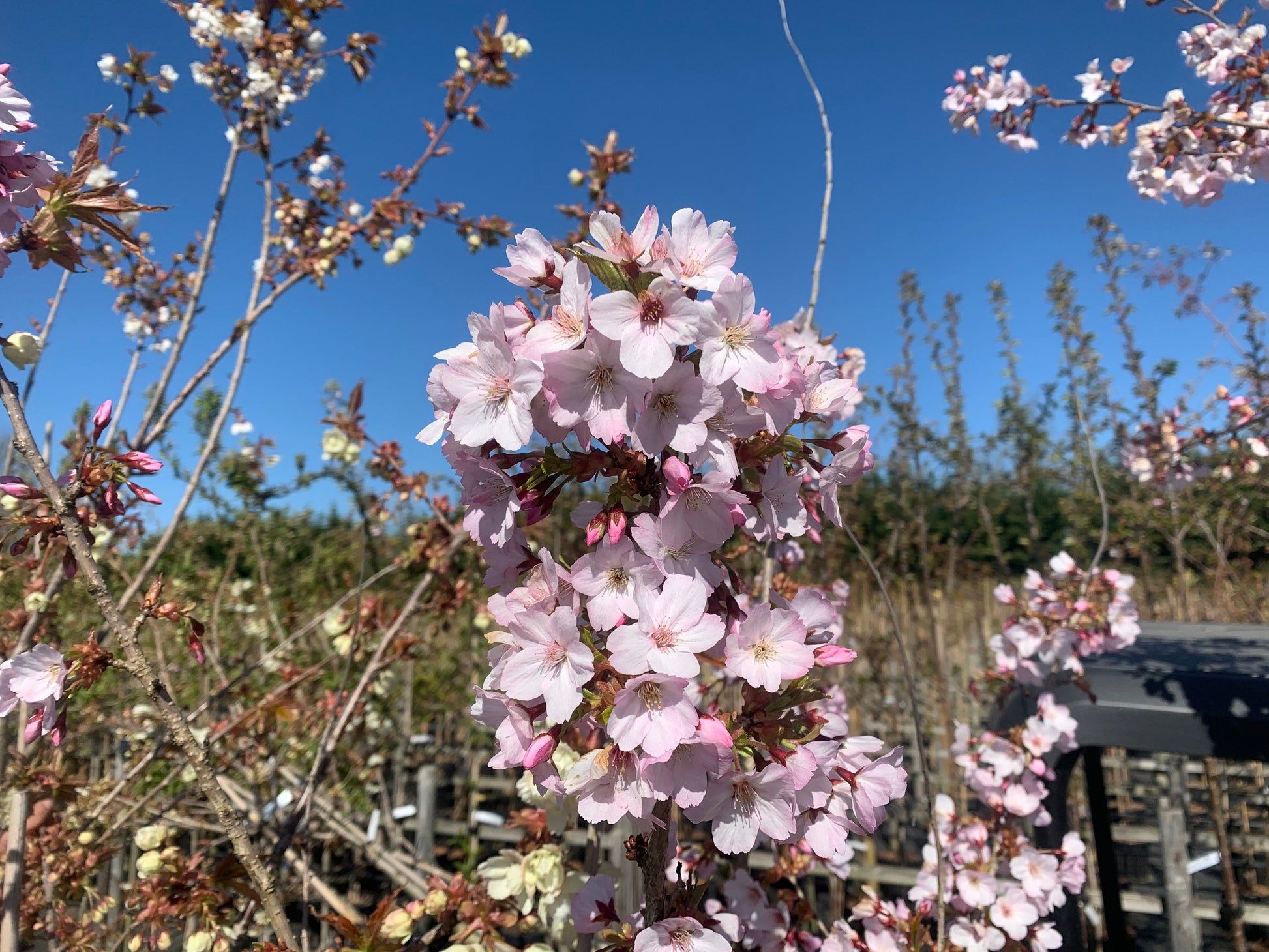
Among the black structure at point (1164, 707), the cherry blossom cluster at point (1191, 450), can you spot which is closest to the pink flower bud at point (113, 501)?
the black structure at point (1164, 707)

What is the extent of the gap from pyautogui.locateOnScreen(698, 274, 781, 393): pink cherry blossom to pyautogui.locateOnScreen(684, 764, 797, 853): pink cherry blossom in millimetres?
466

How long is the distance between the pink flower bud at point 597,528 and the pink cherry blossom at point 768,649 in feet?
0.69

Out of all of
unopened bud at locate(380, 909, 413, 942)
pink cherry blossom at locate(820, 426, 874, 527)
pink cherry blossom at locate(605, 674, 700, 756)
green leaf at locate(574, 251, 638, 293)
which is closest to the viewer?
pink cherry blossom at locate(605, 674, 700, 756)

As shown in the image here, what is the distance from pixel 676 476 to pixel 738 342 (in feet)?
0.59

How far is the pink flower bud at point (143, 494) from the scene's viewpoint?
96cm

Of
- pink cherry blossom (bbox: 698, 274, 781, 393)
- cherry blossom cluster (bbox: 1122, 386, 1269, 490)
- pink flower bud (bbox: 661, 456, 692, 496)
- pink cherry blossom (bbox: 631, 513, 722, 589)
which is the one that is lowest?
pink cherry blossom (bbox: 631, 513, 722, 589)

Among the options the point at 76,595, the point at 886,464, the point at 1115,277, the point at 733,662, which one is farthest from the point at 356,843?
the point at 1115,277

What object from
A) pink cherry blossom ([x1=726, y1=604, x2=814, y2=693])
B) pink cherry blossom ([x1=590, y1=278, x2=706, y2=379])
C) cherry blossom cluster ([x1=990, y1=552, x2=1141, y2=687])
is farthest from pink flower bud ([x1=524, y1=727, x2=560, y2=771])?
cherry blossom cluster ([x1=990, y1=552, x2=1141, y2=687])

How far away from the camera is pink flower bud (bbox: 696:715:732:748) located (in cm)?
74

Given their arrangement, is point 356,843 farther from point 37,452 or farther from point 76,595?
point 76,595

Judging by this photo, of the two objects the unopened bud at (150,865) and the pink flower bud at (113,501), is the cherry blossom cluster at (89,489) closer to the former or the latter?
the pink flower bud at (113,501)

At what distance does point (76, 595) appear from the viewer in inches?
139

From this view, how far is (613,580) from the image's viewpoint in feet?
2.64

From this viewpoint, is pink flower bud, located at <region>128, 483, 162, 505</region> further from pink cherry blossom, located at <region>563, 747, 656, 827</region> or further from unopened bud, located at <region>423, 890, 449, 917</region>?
unopened bud, located at <region>423, 890, 449, 917</region>
